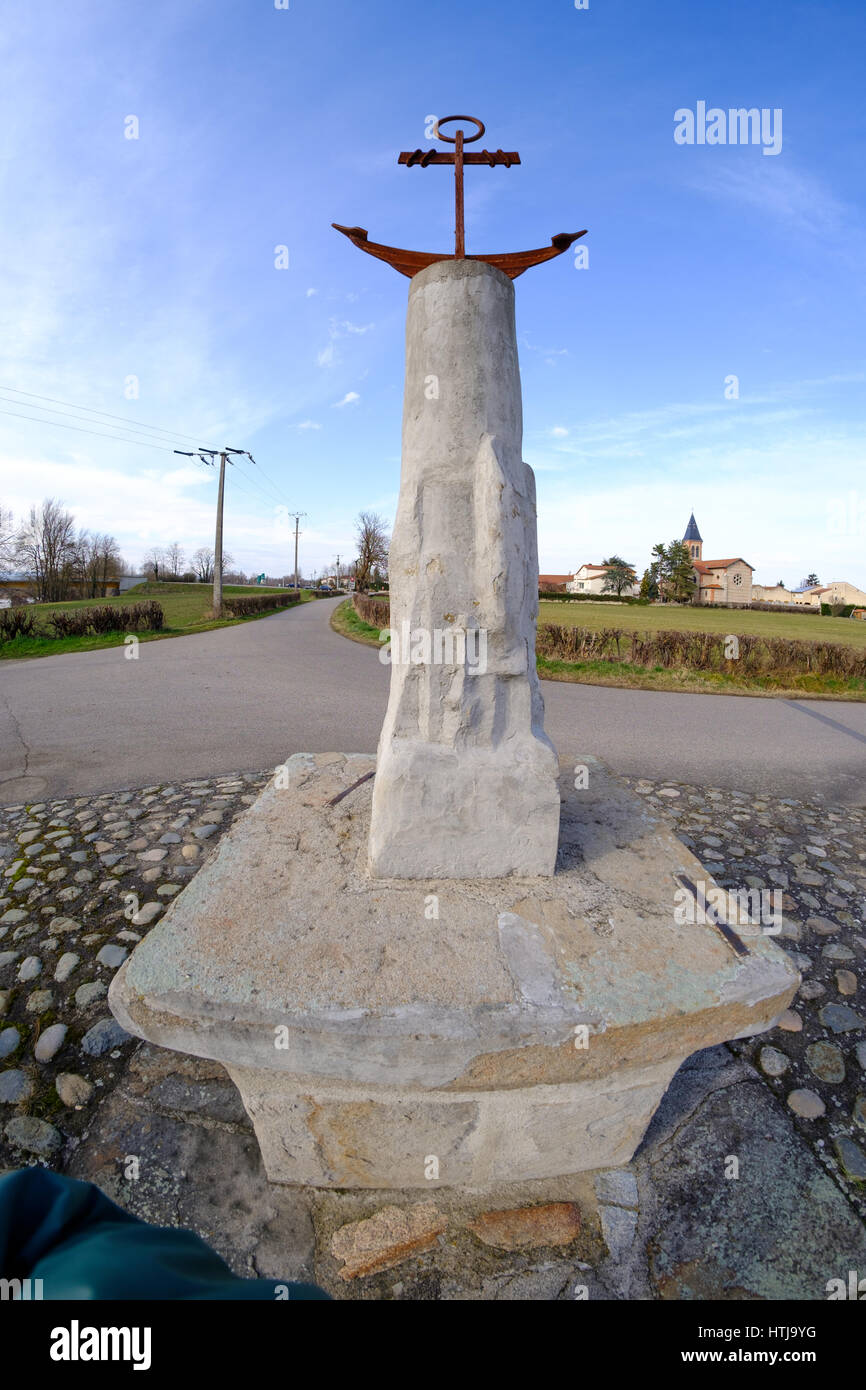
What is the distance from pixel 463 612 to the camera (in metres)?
2.39

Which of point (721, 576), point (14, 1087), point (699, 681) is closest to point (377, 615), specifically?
point (699, 681)

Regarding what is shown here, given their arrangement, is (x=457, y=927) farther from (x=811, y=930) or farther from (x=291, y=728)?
(x=291, y=728)

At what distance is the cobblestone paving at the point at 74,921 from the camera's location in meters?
2.44

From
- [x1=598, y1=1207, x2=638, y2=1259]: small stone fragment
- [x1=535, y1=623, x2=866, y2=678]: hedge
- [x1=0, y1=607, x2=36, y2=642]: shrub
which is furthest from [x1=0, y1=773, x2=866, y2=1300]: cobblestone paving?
[x1=0, y1=607, x2=36, y2=642]: shrub

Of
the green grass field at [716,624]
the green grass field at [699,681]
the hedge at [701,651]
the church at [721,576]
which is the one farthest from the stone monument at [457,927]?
the church at [721,576]

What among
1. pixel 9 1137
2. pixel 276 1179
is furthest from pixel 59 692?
pixel 276 1179

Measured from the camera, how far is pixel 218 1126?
93.2 inches

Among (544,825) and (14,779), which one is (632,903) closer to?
(544,825)

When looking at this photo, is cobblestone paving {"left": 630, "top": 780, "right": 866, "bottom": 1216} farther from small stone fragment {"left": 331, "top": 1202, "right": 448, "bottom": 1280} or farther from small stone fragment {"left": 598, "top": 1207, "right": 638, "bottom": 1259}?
small stone fragment {"left": 331, "top": 1202, "right": 448, "bottom": 1280}

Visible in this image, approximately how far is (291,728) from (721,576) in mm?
90188

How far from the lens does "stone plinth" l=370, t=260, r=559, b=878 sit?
2355mm

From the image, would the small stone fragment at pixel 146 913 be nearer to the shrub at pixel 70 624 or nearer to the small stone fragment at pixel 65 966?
the small stone fragment at pixel 65 966
